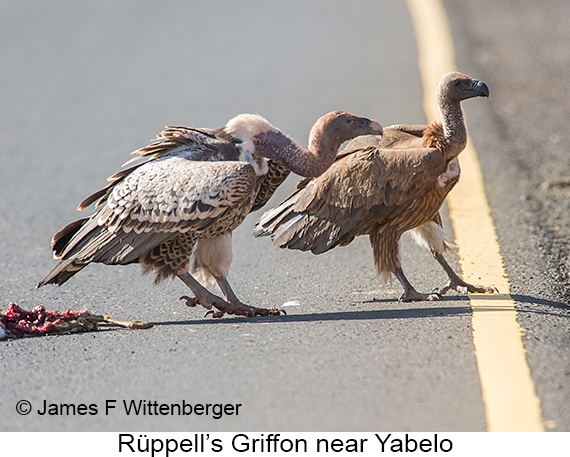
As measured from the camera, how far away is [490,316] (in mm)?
4719

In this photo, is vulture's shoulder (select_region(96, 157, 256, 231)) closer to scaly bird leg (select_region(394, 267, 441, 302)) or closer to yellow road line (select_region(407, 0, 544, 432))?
scaly bird leg (select_region(394, 267, 441, 302))

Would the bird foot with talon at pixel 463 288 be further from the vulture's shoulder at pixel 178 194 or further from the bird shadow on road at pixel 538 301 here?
the vulture's shoulder at pixel 178 194

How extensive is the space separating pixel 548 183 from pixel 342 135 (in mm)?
2967

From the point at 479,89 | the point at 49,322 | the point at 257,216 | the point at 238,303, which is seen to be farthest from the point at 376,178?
the point at 257,216

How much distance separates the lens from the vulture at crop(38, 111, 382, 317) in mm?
5148

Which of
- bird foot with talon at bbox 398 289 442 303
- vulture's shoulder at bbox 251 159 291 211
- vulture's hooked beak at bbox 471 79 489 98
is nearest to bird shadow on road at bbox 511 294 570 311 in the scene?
bird foot with talon at bbox 398 289 442 303

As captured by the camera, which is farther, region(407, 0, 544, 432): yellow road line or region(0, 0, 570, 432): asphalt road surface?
region(0, 0, 570, 432): asphalt road surface

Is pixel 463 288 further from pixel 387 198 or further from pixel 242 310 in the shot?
pixel 242 310

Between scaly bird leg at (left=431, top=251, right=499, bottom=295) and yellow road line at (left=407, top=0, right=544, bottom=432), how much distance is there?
0.23 ft

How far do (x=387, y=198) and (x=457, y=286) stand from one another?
719 mm

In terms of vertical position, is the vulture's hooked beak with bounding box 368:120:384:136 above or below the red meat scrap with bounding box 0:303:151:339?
above

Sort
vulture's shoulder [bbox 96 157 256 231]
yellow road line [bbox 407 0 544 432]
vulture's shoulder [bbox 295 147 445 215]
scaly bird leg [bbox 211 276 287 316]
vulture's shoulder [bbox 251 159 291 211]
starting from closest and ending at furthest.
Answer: yellow road line [bbox 407 0 544 432], vulture's shoulder [bbox 96 157 256 231], scaly bird leg [bbox 211 276 287 316], vulture's shoulder [bbox 295 147 445 215], vulture's shoulder [bbox 251 159 291 211]

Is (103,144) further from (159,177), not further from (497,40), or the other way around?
(497,40)

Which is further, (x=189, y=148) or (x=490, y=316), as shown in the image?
(x=189, y=148)
